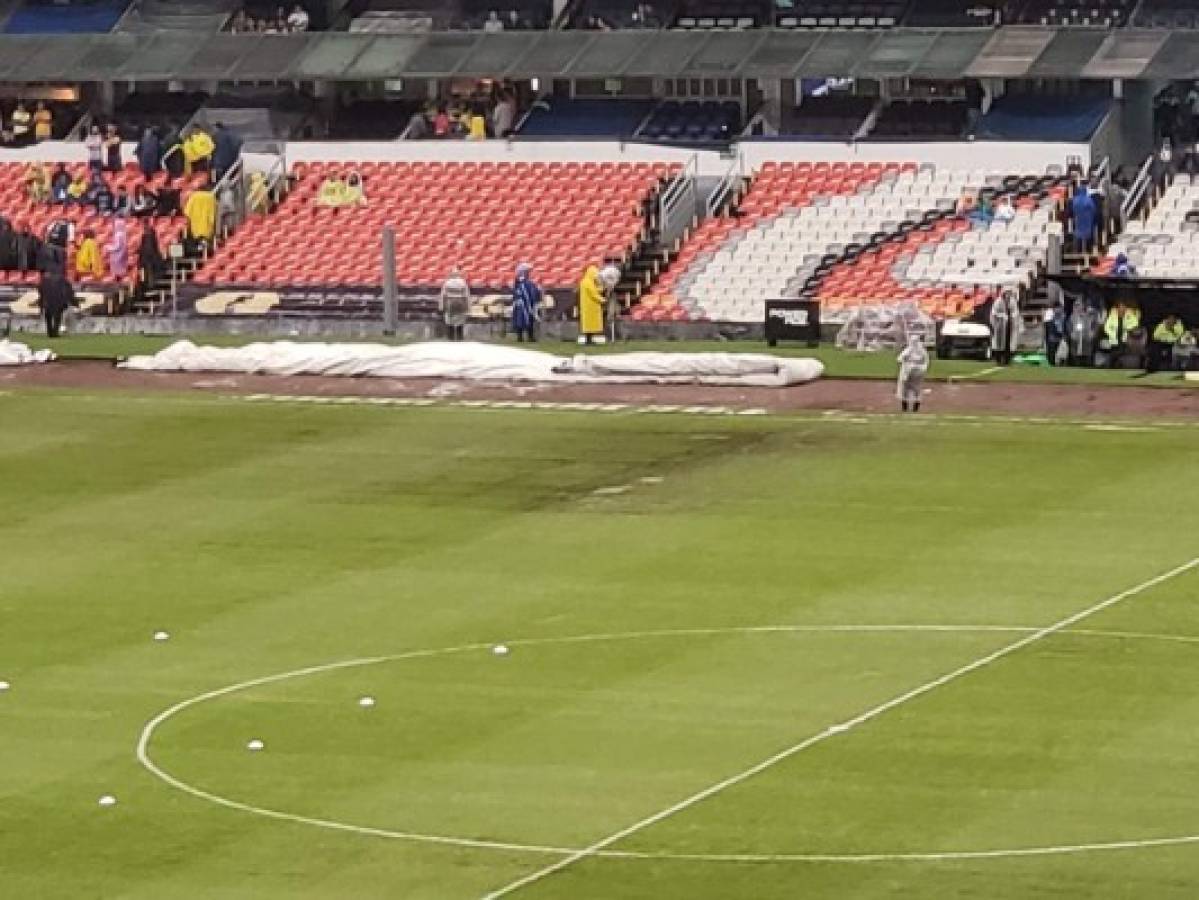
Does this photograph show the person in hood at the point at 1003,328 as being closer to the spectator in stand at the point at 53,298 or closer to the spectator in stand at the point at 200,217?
the spectator in stand at the point at 53,298

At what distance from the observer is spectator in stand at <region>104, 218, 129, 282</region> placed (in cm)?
7488

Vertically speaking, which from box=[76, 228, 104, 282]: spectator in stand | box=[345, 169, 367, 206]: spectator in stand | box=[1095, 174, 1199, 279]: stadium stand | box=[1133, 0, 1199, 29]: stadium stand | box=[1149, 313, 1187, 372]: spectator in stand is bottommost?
box=[1149, 313, 1187, 372]: spectator in stand

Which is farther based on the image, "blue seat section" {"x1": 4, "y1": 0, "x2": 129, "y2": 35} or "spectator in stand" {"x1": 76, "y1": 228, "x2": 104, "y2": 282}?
"blue seat section" {"x1": 4, "y1": 0, "x2": 129, "y2": 35}

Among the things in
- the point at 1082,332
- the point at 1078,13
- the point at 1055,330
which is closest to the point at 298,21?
the point at 1078,13

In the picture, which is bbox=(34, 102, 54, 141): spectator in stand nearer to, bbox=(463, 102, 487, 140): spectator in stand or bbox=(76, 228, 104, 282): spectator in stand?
bbox=(76, 228, 104, 282): spectator in stand

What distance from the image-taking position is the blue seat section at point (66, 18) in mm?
86938

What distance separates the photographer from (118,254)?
7494 centimetres

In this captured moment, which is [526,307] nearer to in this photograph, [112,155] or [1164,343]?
[1164,343]

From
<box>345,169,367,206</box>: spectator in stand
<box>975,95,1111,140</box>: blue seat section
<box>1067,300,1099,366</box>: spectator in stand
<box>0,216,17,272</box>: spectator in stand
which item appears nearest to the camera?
<box>1067,300,1099,366</box>: spectator in stand

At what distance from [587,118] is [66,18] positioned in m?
14.7

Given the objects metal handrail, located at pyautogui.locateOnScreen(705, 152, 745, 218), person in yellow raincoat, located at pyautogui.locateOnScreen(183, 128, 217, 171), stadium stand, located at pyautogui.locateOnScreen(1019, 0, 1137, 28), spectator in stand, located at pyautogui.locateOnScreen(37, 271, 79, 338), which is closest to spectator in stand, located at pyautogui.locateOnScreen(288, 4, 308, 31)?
person in yellow raincoat, located at pyautogui.locateOnScreen(183, 128, 217, 171)

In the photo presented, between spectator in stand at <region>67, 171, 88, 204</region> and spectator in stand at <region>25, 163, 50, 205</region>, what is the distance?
0.54 metres

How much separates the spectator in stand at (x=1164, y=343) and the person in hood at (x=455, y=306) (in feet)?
46.6

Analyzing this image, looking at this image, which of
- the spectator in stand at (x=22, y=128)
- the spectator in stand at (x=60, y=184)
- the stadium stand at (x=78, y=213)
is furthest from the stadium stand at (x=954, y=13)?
the spectator in stand at (x=22, y=128)
